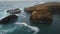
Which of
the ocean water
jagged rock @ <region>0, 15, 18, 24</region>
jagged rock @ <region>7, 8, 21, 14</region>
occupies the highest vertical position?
jagged rock @ <region>7, 8, 21, 14</region>

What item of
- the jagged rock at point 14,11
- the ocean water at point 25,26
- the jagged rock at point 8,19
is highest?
the jagged rock at point 14,11

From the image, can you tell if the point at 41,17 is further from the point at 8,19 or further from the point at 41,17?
the point at 8,19

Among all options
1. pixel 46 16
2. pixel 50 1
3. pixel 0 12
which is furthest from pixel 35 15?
pixel 0 12

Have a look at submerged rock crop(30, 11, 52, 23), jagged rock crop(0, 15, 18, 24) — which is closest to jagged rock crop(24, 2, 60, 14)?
submerged rock crop(30, 11, 52, 23)

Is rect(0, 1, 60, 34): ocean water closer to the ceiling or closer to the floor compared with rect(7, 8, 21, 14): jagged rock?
closer to the floor

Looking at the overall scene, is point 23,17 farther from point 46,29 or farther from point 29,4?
point 46,29

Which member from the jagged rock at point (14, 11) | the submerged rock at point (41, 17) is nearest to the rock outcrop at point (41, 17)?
the submerged rock at point (41, 17)

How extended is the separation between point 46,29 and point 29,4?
534 millimetres

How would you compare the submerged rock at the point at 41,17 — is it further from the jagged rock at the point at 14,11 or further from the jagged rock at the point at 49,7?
the jagged rock at the point at 14,11

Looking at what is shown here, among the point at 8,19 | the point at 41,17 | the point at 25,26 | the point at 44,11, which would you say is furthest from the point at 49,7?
the point at 8,19

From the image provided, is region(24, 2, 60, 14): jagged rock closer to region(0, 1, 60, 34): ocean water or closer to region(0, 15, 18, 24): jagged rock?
region(0, 1, 60, 34): ocean water

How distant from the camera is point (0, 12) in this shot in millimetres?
1977

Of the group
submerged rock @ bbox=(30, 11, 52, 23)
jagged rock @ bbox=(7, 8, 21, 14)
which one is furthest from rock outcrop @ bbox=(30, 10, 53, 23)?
jagged rock @ bbox=(7, 8, 21, 14)

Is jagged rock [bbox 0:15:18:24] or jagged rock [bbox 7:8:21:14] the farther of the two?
jagged rock [bbox 7:8:21:14]
